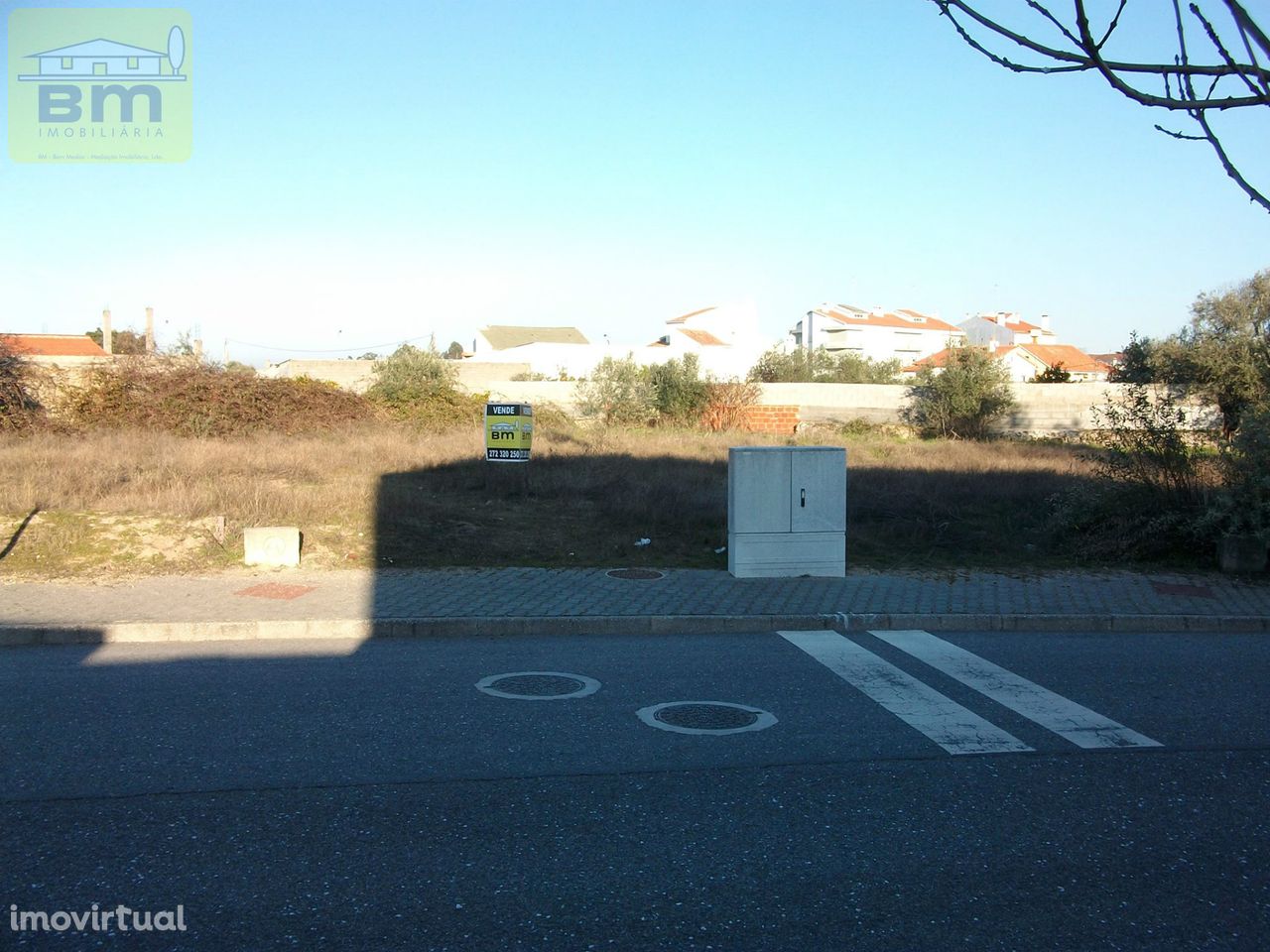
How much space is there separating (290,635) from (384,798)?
171 inches

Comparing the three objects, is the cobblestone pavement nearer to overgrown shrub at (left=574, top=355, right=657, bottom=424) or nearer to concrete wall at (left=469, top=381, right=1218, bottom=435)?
overgrown shrub at (left=574, top=355, right=657, bottom=424)

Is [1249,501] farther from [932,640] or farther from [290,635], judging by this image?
[290,635]

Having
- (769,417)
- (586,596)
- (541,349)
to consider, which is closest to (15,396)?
(586,596)

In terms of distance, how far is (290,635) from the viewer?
901 cm

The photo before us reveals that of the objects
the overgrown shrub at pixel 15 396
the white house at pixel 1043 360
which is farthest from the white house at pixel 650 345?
the overgrown shrub at pixel 15 396

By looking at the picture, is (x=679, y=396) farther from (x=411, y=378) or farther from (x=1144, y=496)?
(x=1144, y=496)

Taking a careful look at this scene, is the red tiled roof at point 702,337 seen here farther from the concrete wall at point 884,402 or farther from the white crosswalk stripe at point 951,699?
the white crosswalk stripe at point 951,699

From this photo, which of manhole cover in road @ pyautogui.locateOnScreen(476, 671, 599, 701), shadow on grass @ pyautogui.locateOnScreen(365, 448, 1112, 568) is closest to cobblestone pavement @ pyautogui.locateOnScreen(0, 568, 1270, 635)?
shadow on grass @ pyautogui.locateOnScreen(365, 448, 1112, 568)

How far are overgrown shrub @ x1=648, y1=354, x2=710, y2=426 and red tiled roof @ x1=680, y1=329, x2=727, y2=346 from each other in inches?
1823

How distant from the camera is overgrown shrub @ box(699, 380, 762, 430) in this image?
112 ft

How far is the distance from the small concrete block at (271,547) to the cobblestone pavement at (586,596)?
338 mm

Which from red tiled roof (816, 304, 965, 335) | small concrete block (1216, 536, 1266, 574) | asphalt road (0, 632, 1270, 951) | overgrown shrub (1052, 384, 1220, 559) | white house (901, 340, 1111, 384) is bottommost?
asphalt road (0, 632, 1270, 951)

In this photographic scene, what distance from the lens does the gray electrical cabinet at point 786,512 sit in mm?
11531

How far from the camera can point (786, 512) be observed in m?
11.6
